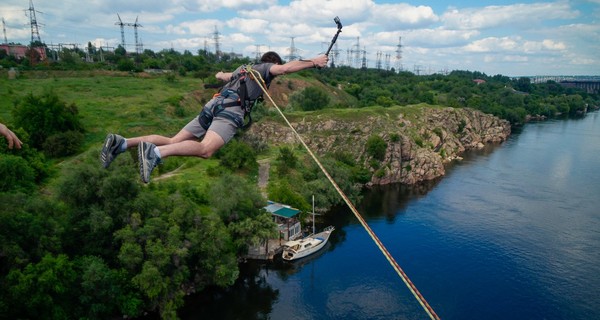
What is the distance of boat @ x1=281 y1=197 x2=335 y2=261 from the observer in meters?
25.8

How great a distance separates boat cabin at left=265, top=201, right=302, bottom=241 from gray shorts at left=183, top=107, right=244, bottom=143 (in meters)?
20.9

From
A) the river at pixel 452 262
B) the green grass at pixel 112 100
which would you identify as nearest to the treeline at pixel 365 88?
the green grass at pixel 112 100

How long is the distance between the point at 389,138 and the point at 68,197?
36.4m

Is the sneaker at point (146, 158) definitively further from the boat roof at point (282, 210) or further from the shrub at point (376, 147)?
the shrub at point (376, 147)

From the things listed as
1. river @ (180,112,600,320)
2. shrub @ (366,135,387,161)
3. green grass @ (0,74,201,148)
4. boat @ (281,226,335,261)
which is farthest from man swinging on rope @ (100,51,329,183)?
shrub @ (366,135,387,161)

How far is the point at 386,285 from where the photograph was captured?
23047mm

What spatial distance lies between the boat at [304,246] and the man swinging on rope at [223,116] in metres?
20.0

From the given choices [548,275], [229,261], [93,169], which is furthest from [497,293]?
[93,169]

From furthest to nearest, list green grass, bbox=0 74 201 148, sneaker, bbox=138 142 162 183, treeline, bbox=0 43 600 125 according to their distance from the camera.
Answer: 1. treeline, bbox=0 43 600 125
2. green grass, bbox=0 74 201 148
3. sneaker, bbox=138 142 162 183

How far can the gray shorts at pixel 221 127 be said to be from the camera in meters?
6.21

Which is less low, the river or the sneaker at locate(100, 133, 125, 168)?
the sneaker at locate(100, 133, 125, 168)

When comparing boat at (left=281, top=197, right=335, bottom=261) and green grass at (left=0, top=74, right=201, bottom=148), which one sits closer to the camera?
boat at (left=281, top=197, right=335, bottom=261)

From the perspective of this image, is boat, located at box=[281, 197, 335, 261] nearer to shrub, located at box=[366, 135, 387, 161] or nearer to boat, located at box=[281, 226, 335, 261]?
boat, located at box=[281, 226, 335, 261]

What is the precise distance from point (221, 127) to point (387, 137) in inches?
1715
